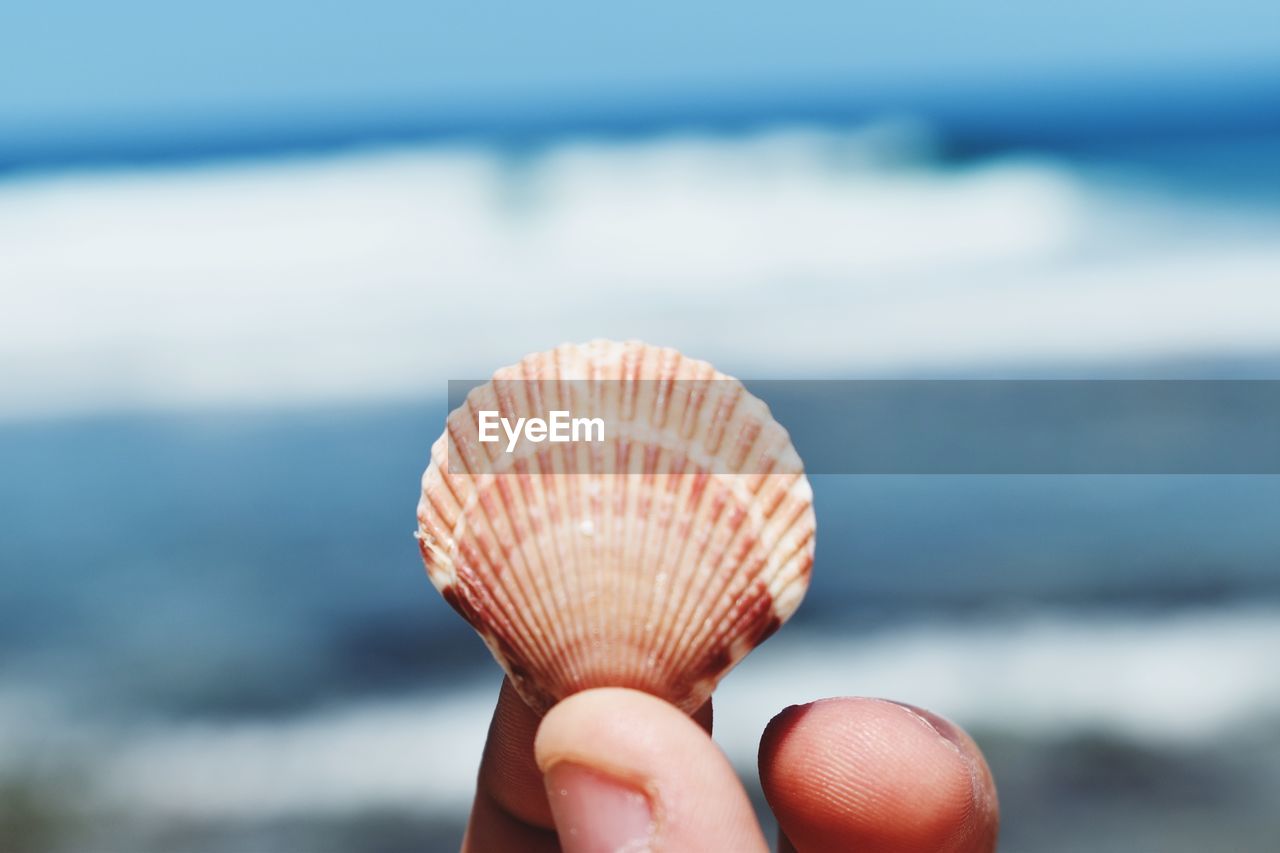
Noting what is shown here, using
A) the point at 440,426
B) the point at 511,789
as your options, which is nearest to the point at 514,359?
the point at 440,426

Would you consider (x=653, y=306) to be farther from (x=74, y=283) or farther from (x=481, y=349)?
(x=74, y=283)

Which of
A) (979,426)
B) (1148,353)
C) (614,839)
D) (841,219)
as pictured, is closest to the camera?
(614,839)

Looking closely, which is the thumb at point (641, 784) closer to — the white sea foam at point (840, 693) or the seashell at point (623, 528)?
the seashell at point (623, 528)

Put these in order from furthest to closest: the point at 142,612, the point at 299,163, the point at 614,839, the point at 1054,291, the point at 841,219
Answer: the point at 299,163 → the point at 841,219 → the point at 1054,291 → the point at 142,612 → the point at 614,839

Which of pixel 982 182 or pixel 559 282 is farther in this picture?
pixel 982 182

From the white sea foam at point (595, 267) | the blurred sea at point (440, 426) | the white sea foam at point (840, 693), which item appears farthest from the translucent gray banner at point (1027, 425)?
the white sea foam at point (840, 693)

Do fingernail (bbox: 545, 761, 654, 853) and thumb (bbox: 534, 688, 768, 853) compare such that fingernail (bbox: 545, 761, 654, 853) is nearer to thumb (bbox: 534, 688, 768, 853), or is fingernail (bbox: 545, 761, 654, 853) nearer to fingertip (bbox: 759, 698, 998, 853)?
thumb (bbox: 534, 688, 768, 853)

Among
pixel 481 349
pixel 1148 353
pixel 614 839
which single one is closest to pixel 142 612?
pixel 481 349
